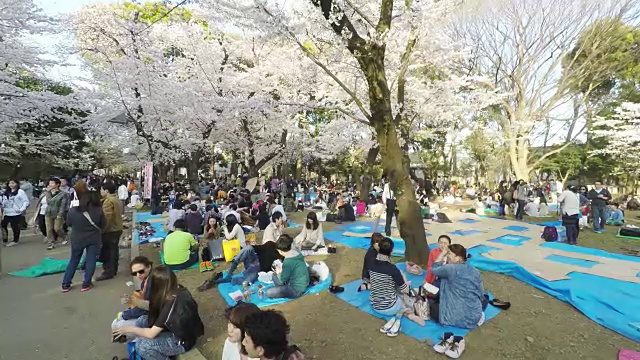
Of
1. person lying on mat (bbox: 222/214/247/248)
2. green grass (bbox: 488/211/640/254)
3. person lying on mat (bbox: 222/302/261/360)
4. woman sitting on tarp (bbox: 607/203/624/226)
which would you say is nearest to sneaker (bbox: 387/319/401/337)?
person lying on mat (bbox: 222/302/261/360)

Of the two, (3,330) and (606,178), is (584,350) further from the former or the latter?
(606,178)

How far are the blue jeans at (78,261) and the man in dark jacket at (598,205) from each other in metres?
12.0

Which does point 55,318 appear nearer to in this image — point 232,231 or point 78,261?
point 78,261

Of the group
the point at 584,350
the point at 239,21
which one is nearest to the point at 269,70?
the point at 239,21

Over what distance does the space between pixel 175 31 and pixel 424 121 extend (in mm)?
12451

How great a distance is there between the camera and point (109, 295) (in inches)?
186

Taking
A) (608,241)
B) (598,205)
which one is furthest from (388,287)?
(598,205)

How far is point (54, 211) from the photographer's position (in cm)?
712

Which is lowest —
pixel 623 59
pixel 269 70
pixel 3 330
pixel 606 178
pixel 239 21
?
pixel 3 330

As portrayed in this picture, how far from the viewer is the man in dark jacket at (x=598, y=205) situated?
9.20 m

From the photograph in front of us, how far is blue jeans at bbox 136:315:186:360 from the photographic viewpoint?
2.81 meters

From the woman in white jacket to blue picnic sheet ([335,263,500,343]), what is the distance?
7.66m

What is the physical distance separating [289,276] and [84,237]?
3.15 m

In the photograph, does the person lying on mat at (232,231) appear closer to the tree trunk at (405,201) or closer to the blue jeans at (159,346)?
the tree trunk at (405,201)
